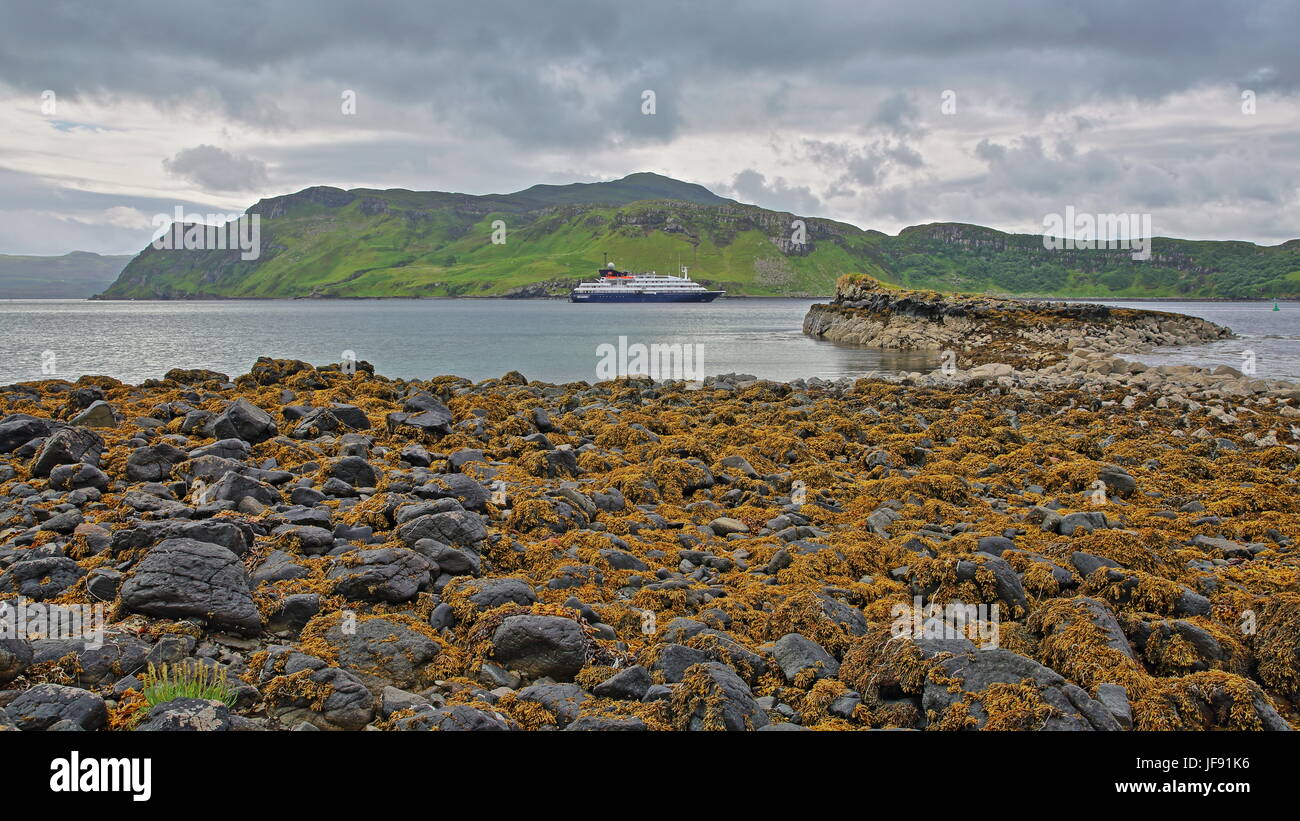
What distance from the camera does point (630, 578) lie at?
364 inches

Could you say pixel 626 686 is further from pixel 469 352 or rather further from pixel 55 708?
pixel 469 352

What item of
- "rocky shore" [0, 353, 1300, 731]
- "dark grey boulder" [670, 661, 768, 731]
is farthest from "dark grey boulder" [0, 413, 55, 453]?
"dark grey boulder" [670, 661, 768, 731]

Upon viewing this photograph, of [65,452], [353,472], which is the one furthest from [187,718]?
[65,452]

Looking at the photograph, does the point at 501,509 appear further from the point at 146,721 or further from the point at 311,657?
the point at 146,721

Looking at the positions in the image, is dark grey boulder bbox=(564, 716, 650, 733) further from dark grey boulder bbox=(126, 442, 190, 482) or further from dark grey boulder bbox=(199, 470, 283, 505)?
dark grey boulder bbox=(126, 442, 190, 482)

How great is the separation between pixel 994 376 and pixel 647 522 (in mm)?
30878

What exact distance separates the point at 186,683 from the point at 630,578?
4.79 meters

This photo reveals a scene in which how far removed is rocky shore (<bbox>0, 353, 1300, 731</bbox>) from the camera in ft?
20.0

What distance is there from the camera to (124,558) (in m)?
8.29

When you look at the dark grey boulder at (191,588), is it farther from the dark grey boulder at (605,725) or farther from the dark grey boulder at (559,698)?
the dark grey boulder at (605,725)

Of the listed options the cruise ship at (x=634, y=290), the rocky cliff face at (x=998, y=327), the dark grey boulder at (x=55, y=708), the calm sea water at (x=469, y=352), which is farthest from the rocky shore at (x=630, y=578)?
the cruise ship at (x=634, y=290)

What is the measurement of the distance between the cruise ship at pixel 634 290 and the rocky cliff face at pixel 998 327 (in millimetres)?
108291

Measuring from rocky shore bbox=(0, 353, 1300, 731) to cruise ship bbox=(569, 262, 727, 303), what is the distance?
177958mm
